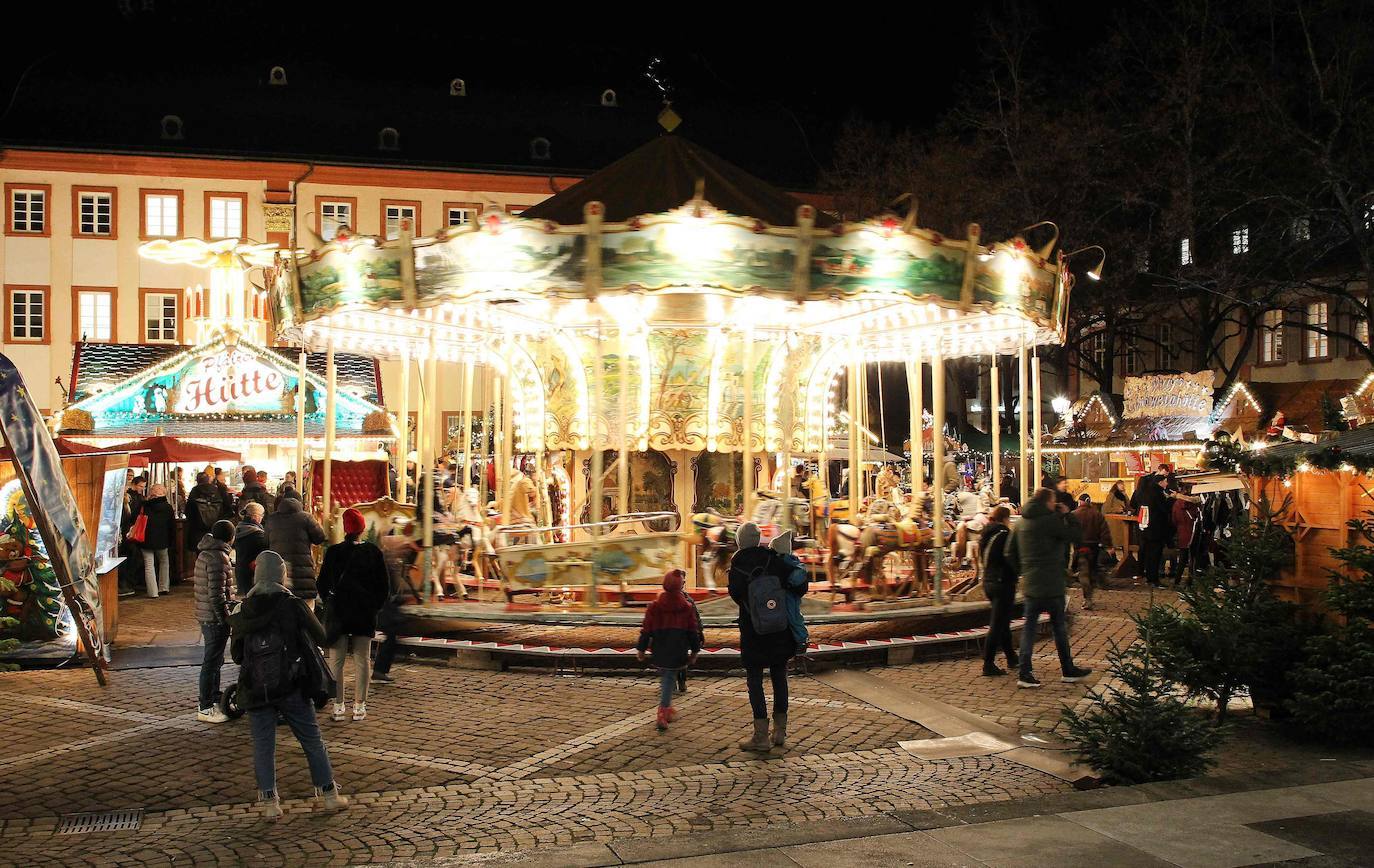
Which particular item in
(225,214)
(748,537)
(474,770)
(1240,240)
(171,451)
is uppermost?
(225,214)

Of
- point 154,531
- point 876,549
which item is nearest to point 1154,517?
point 876,549

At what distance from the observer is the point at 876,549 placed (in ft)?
45.6

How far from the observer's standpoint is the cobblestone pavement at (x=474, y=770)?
6.99m

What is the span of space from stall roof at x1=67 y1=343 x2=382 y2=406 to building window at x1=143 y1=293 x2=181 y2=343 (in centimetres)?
1262

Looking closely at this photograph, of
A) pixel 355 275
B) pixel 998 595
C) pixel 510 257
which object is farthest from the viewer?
pixel 355 275

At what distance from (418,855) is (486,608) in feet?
23.0

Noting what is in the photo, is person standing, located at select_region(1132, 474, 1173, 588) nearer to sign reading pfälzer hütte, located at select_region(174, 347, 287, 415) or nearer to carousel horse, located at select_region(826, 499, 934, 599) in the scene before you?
carousel horse, located at select_region(826, 499, 934, 599)

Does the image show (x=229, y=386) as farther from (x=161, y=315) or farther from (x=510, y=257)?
(x=510, y=257)

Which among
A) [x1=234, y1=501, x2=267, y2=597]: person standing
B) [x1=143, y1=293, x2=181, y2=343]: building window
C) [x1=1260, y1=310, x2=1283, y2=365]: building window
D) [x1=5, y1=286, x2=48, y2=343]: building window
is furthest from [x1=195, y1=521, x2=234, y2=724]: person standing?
[x1=1260, y1=310, x2=1283, y2=365]: building window

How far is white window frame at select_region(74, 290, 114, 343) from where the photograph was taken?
38.3 metres

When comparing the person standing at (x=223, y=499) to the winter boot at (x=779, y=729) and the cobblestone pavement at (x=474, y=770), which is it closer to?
the cobblestone pavement at (x=474, y=770)

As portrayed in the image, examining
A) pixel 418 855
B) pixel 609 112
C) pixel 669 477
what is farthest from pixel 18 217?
pixel 418 855

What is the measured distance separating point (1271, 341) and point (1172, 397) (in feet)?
42.8

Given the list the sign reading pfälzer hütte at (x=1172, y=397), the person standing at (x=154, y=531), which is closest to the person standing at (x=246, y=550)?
the person standing at (x=154, y=531)
